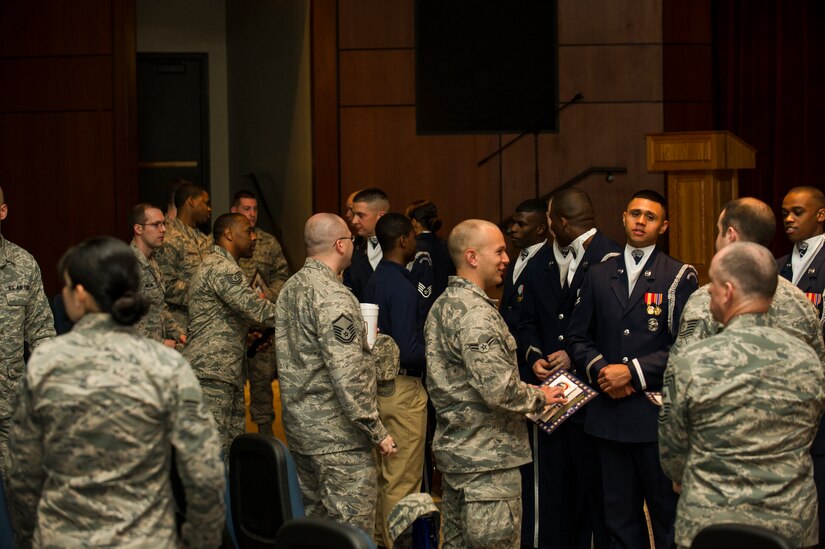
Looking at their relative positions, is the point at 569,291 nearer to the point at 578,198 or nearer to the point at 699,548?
the point at 578,198

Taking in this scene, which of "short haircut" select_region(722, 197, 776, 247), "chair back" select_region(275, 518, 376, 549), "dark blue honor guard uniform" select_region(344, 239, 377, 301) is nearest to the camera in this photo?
"chair back" select_region(275, 518, 376, 549)

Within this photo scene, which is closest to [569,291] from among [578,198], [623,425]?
[578,198]

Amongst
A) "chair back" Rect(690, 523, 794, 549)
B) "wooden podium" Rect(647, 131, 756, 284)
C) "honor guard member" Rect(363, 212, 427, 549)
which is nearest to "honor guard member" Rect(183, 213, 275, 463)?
"honor guard member" Rect(363, 212, 427, 549)

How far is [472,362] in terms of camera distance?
372cm

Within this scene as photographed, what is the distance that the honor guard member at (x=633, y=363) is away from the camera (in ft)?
13.6

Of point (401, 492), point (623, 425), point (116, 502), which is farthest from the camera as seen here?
point (401, 492)

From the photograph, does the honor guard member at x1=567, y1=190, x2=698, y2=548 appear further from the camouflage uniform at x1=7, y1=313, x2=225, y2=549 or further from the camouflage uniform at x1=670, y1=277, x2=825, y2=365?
the camouflage uniform at x1=7, y1=313, x2=225, y2=549

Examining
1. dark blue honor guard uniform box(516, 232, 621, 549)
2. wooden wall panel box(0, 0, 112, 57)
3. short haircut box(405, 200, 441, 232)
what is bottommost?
dark blue honor guard uniform box(516, 232, 621, 549)

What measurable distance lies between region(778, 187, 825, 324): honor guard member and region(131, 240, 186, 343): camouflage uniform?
296cm

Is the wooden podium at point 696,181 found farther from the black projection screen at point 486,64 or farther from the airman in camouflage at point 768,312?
the airman in camouflage at point 768,312

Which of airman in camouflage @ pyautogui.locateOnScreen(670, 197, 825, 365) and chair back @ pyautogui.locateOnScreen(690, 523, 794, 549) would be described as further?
airman in camouflage @ pyautogui.locateOnScreen(670, 197, 825, 365)

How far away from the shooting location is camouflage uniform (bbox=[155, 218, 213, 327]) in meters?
6.02

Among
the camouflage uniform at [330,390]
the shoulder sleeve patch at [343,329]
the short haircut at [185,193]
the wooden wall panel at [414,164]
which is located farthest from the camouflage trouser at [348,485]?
the wooden wall panel at [414,164]

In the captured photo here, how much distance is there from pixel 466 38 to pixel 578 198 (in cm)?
466
